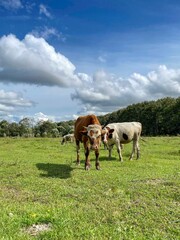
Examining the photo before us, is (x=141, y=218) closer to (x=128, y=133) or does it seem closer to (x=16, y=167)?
(x=16, y=167)

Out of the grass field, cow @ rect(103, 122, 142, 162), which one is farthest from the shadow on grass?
cow @ rect(103, 122, 142, 162)

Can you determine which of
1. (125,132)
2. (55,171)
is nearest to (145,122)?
(125,132)

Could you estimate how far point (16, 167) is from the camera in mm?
18203

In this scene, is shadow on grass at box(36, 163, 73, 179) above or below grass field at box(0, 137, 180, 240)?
above

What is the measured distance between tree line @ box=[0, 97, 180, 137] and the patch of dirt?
82530mm

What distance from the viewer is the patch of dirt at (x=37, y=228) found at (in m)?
7.60

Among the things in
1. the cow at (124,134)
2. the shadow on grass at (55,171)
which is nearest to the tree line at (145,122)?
the cow at (124,134)

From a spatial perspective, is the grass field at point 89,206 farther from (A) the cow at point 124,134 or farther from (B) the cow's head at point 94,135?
(A) the cow at point 124,134

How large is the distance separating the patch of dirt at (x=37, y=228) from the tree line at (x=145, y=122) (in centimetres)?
8253

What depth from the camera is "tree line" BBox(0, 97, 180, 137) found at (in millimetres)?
93625

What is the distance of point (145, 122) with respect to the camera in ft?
359

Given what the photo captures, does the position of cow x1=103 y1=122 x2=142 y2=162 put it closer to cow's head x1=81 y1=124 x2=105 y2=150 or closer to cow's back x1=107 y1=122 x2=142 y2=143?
cow's back x1=107 y1=122 x2=142 y2=143

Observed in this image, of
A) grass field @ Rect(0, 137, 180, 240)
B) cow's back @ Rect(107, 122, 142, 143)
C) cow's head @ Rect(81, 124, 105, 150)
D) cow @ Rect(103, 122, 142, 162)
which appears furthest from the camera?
cow's back @ Rect(107, 122, 142, 143)

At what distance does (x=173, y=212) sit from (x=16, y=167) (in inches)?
440
